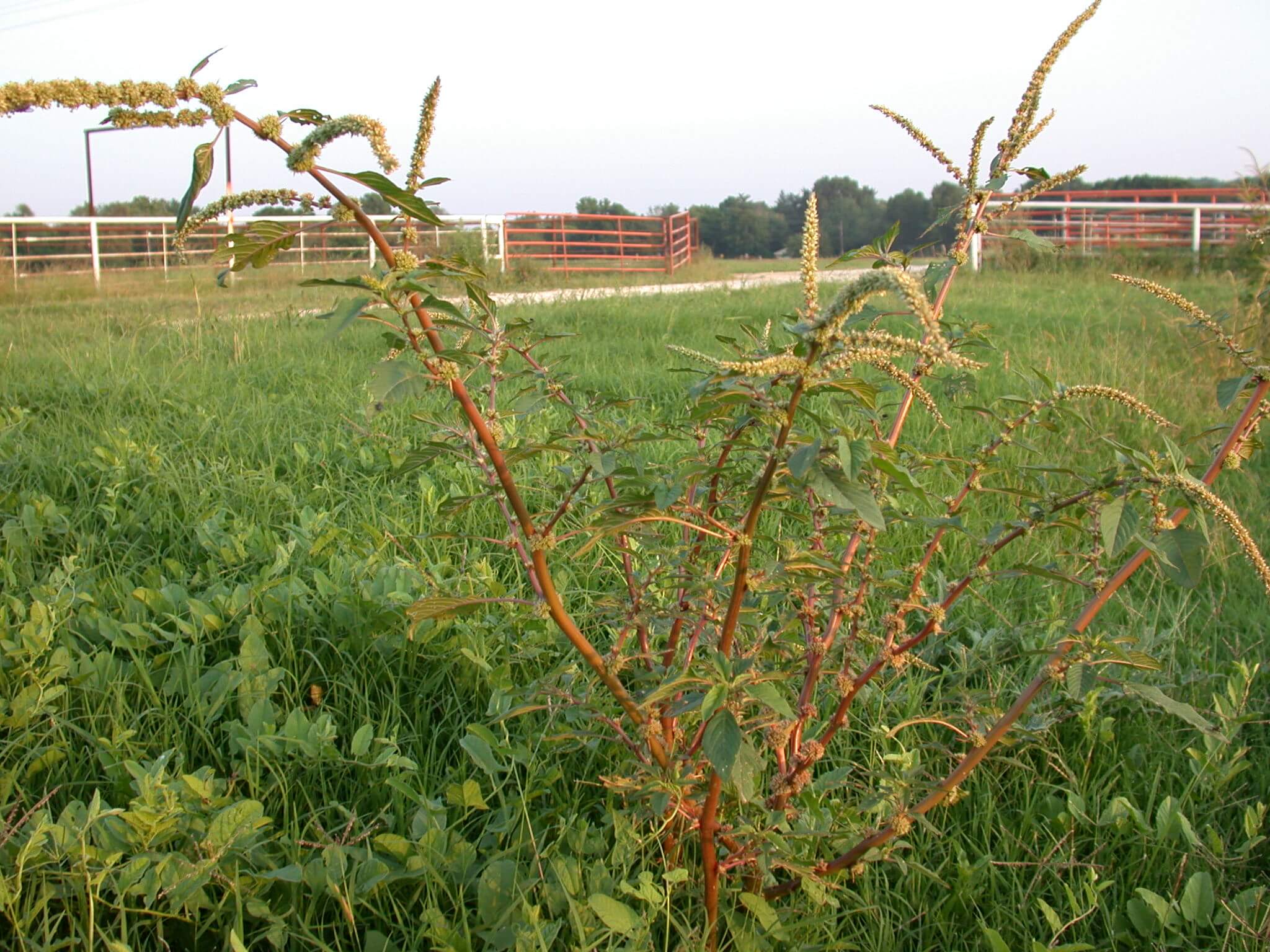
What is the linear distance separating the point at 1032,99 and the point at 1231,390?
0.52m

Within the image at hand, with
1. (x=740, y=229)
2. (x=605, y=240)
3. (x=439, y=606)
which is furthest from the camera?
(x=740, y=229)

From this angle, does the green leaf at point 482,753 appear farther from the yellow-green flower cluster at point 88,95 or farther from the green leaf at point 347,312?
the yellow-green flower cluster at point 88,95

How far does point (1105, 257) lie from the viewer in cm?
1434

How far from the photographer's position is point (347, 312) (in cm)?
94

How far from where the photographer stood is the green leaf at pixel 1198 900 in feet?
4.89

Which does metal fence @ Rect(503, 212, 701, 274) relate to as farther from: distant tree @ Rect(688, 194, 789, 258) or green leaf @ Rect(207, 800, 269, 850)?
green leaf @ Rect(207, 800, 269, 850)

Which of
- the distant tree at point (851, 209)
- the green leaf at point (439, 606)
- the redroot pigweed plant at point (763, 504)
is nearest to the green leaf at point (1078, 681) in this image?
the redroot pigweed plant at point (763, 504)

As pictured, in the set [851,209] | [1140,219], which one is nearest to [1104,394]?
[851,209]

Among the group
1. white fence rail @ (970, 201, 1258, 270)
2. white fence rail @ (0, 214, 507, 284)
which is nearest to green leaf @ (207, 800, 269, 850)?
white fence rail @ (0, 214, 507, 284)

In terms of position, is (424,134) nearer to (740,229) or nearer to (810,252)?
(810,252)

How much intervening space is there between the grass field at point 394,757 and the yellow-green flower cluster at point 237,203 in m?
0.57

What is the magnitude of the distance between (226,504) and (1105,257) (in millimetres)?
14650

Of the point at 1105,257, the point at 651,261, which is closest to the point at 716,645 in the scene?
the point at 1105,257

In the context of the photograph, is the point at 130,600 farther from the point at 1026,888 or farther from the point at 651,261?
the point at 651,261
